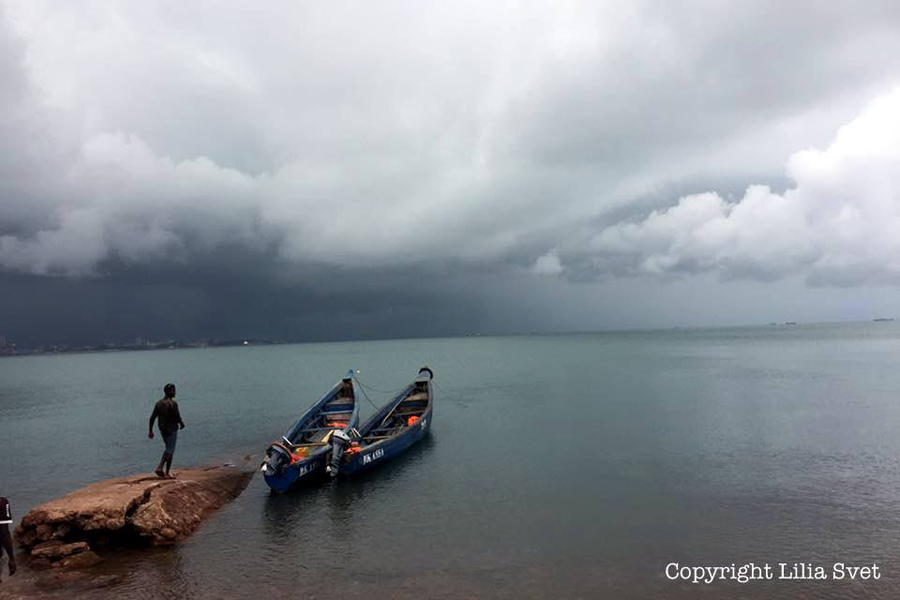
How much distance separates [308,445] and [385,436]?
17.9ft

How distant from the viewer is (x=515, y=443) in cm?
3053

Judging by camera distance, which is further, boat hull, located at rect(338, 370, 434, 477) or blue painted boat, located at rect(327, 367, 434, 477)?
boat hull, located at rect(338, 370, 434, 477)

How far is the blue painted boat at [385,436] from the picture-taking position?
22.2 m

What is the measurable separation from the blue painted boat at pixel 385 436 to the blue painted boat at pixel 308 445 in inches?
25.6

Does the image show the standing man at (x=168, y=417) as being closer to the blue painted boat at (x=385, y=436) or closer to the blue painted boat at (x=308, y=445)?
the blue painted boat at (x=308, y=445)

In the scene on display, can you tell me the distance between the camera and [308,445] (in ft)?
78.4

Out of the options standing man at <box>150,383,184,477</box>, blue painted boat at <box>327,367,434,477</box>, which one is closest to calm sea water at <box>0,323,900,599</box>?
blue painted boat at <box>327,367,434,477</box>

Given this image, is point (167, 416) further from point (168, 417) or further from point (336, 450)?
point (336, 450)

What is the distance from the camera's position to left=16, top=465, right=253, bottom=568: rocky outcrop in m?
14.2

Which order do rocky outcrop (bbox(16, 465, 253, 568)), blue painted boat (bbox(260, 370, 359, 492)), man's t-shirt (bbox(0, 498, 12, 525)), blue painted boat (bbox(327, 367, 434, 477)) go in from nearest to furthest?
man's t-shirt (bbox(0, 498, 12, 525))
rocky outcrop (bbox(16, 465, 253, 568))
blue painted boat (bbox(260, 370, 359, 492))
blue painted boat (bbox(327, 367, 434, 477))

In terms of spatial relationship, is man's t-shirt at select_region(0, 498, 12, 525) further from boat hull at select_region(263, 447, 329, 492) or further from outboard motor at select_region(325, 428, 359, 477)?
outboard motor at select_region(325, 428, 359, 477)

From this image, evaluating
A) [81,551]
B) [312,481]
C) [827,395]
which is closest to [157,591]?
[81,551]

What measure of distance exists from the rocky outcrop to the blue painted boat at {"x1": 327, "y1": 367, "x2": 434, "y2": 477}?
615 cm

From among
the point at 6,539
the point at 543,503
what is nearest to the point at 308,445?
the point at 543,503
